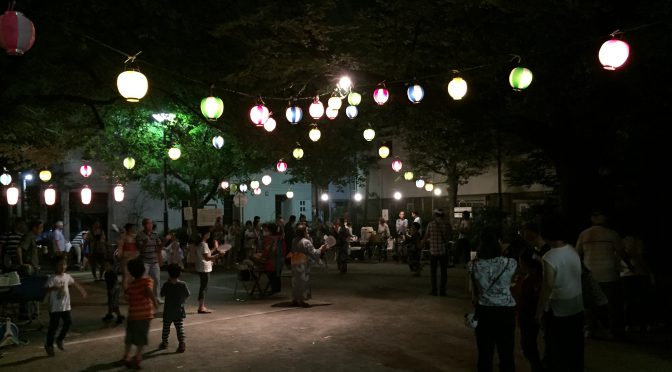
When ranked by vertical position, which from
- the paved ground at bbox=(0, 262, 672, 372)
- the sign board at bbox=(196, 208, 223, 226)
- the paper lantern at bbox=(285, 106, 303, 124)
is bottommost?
the paved ground at bbox=(0, 262, 672, 372)

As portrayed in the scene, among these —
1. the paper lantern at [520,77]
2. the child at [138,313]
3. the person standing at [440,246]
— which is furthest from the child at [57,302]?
the paper lantern at [520,77]

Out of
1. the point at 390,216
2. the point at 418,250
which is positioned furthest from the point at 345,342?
the point at 390,216

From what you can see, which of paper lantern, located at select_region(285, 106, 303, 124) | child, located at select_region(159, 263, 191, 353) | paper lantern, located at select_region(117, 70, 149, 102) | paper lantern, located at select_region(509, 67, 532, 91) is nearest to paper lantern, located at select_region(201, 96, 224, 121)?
paper lantern, located at select_region(117, 70, 149, 102)

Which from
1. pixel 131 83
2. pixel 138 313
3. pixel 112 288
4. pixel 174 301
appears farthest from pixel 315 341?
pixel 131 83

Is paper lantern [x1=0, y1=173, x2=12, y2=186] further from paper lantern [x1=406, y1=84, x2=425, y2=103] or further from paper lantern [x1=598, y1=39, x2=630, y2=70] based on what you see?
paper lantern [x1=598, y1=39, x2=630, y2=70]

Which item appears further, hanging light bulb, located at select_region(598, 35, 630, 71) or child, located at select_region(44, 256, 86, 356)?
hanging light bulb, located at select_region(598, 35, 630, 71)

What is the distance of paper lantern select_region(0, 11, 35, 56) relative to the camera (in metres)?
6.97

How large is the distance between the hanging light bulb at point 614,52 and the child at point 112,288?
9.46 meters

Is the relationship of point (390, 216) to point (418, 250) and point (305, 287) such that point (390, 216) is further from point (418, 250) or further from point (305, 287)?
point (305, 287)

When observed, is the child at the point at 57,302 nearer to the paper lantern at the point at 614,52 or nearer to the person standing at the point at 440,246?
the person standing at the point at 440,246

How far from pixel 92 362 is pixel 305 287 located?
5.14 metres

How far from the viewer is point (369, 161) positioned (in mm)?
34438

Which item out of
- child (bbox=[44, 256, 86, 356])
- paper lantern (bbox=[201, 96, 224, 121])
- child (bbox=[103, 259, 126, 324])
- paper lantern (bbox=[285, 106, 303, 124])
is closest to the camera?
child (bbox=[44, 256, 86, 356])

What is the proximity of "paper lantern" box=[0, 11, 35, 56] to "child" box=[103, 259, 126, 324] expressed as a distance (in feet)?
14.8
